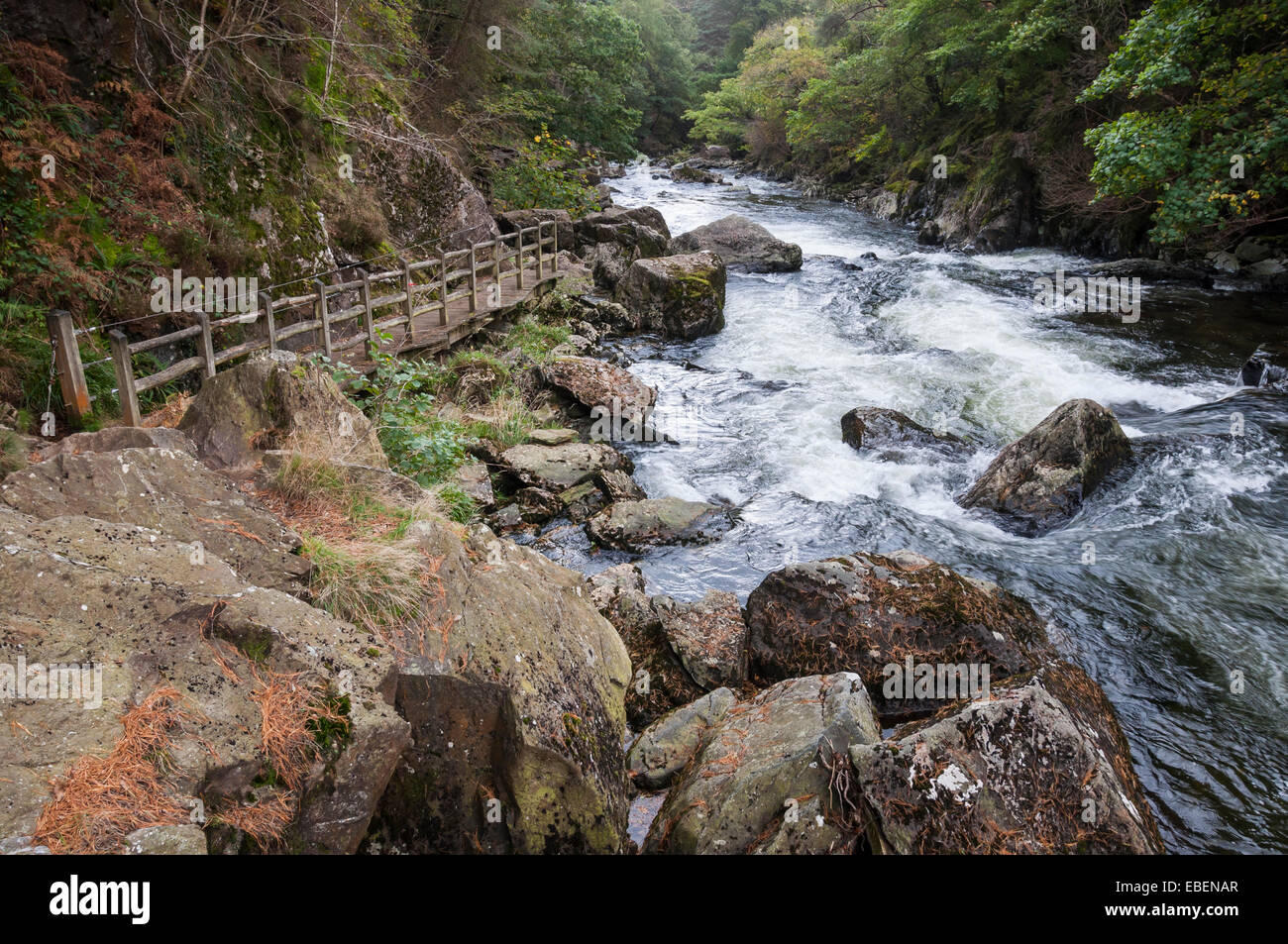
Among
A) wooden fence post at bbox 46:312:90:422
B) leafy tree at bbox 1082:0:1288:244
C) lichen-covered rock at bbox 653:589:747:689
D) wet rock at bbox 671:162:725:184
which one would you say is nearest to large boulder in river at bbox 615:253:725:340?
leafy tree at bbox 1082:0:1288:244

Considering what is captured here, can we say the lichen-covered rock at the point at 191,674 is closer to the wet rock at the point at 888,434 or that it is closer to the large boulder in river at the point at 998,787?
the large boulder in river at the point at 998,787

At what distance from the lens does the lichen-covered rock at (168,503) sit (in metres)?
3.80

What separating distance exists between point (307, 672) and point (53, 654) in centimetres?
94

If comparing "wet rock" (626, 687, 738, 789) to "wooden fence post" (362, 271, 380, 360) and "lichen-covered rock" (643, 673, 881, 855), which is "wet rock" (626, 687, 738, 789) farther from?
"wooden fence post" (362, 271, 380, 360)

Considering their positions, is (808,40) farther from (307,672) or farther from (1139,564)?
(307,672)

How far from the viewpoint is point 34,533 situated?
3361 millimetres

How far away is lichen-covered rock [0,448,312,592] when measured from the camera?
3803 millimetres

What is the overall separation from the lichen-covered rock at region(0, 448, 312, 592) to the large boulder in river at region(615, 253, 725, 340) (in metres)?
12.9

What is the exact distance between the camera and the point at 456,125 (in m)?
21.8

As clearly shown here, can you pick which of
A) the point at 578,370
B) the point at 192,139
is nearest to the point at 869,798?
the point at 578,370

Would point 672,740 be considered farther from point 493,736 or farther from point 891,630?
point 891,630

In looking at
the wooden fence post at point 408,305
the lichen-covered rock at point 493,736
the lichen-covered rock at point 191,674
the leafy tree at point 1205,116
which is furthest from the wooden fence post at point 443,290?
the leafy tree at point 1205,116

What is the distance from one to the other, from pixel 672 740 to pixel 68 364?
6.22m

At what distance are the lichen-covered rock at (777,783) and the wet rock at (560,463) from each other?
17.1ft
